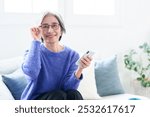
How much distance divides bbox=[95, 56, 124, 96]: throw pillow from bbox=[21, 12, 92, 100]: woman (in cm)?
66

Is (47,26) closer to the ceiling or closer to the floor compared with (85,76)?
closer to the ceiling

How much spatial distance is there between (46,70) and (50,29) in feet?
0.66

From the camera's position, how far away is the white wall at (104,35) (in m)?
2.30

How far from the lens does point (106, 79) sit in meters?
2.21

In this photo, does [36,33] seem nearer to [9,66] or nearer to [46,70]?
[46,70]

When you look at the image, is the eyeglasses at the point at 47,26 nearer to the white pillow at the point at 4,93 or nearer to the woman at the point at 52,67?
the woman at the point at 52,67

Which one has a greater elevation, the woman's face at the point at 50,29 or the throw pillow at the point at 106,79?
the woman's face at the point at 50,29

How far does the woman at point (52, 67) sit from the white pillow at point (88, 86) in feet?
1.59

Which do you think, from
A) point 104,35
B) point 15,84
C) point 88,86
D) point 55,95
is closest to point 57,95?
point 55,95

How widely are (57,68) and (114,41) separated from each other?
126 cm

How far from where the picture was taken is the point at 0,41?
7.36 feet

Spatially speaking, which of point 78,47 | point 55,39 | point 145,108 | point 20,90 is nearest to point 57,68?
point 55,39

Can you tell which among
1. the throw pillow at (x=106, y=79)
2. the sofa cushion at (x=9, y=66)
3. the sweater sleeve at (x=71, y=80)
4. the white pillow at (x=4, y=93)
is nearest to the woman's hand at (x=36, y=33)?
the sweater sleeve at (x=71, y=80)

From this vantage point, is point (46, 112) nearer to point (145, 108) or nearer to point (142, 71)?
point (145, 108)
